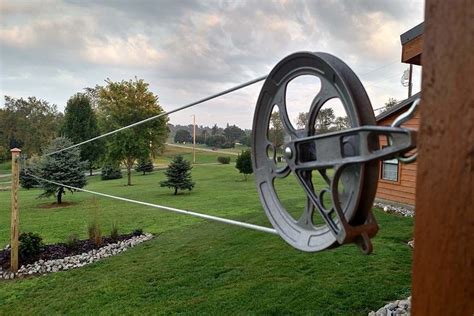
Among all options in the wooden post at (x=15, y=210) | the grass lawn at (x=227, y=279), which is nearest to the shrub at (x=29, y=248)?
the wooden post at (x=15, y=210)

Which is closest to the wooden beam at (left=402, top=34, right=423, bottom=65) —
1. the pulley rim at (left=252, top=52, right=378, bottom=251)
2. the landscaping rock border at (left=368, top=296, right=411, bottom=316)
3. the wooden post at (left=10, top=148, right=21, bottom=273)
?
the landscaping rock border at (left=368, top=296, right=411, bottom=316)

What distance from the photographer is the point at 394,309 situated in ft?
8.98

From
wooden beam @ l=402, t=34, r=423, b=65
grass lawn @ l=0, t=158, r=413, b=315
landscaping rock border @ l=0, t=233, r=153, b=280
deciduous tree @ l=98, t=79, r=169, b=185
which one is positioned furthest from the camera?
deciduous tree @ l=98, t=79, r=169, b=185

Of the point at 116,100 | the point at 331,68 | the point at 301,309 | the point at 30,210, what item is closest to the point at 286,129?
the point at 331,68

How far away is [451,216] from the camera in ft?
1.47

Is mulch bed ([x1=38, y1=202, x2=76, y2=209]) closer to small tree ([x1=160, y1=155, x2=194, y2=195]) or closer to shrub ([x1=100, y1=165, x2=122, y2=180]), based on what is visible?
small tree ([x1=160, y1=155, x2=194, y2=195])

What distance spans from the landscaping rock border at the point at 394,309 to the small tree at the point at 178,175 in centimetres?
1023

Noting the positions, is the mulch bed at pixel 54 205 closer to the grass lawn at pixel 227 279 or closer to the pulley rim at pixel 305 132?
the grass lawn at pixel 227 279

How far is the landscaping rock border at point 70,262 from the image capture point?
5.02m

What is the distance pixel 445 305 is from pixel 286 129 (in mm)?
558

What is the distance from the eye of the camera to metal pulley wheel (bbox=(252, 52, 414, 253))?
63cm

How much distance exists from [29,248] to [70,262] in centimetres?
74

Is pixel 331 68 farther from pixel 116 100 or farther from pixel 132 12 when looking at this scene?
pixel 116 100

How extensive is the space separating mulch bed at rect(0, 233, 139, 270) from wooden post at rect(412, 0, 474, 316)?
6.18 meters
